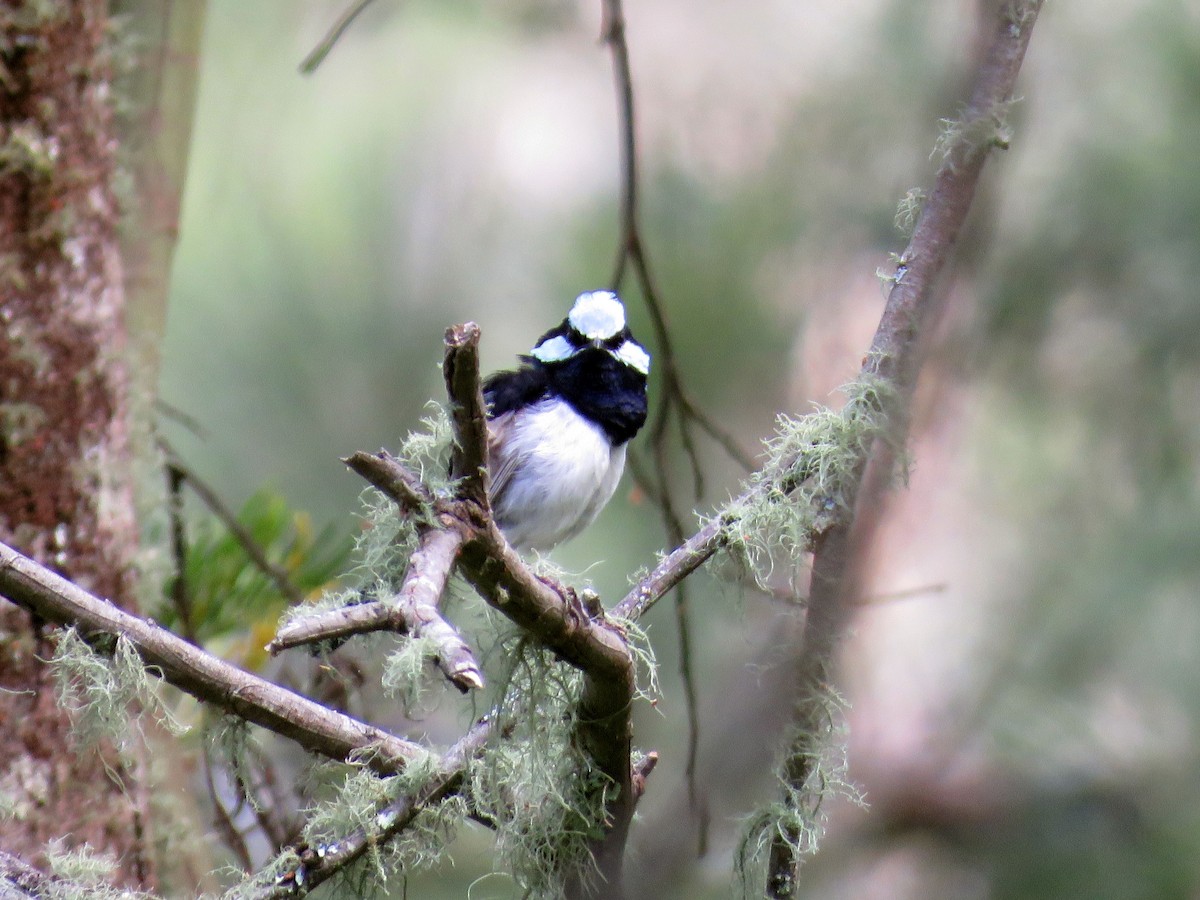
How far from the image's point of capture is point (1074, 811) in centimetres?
240

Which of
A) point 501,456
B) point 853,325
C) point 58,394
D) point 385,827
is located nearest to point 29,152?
point 58,394

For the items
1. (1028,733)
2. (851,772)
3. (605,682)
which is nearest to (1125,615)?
(1028,733)

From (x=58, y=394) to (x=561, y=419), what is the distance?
71 cm

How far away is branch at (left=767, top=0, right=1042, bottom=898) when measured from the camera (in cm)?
84

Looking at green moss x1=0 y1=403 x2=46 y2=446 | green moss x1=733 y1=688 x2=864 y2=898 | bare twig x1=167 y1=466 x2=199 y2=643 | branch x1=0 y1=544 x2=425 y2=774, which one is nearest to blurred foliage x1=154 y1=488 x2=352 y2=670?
bare twig x1=167 y1=466 x2=199 y2=643

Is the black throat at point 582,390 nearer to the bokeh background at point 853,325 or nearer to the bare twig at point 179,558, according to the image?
the bokeh background at point 853,325

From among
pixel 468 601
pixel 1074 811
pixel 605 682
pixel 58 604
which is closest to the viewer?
pixel 58 604

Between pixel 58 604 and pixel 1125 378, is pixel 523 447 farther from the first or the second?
pixel 1125 378

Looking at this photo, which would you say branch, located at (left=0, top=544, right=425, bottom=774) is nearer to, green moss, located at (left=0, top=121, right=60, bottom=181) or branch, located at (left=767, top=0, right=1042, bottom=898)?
branch, located at (left=767, top=0, right=1042, bottom=898)

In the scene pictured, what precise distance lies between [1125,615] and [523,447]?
4.25 feet

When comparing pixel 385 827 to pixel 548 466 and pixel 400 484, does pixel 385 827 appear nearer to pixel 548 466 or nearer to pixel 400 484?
pixel 400 484

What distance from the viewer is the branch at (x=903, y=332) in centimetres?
84

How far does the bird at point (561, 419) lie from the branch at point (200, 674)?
838mm

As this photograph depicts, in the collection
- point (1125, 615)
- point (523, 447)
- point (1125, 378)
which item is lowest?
point (1125, 615)
